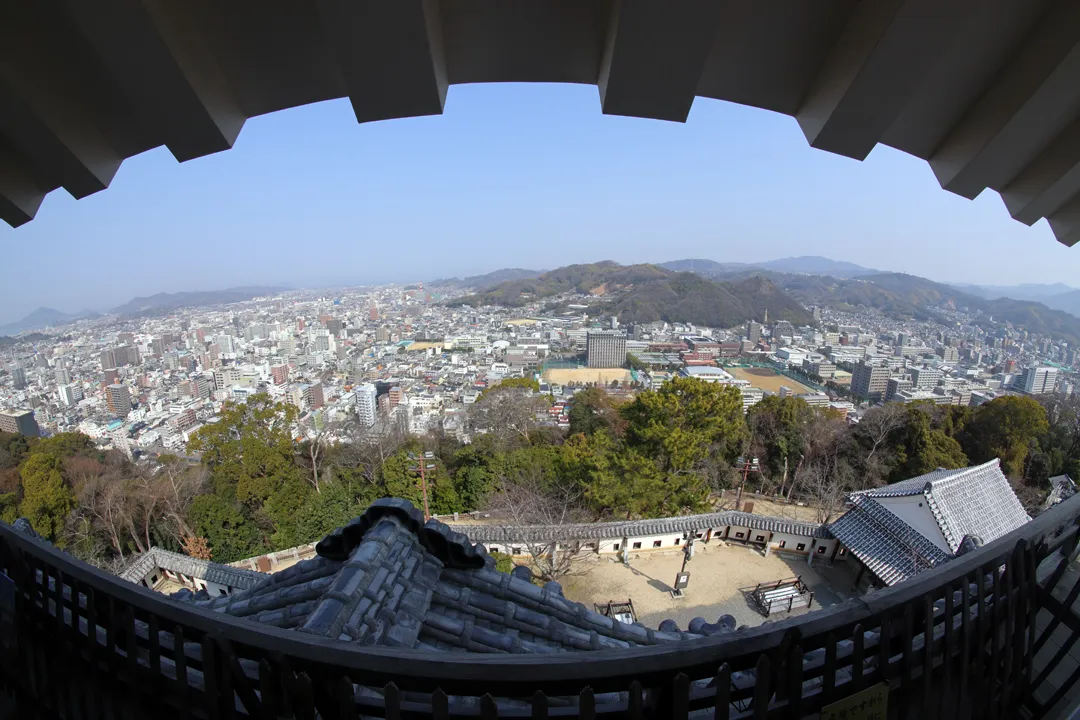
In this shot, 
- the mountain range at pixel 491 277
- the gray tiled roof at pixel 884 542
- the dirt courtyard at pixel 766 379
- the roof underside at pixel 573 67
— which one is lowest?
the dirt courtyard at pixel 766 379

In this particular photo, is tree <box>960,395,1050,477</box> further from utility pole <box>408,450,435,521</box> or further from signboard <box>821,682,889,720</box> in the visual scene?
signboard <box>821,682,889,720</box>

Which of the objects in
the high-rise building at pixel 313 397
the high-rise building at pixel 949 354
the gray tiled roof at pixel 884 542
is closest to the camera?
the gray tiled roof at pixel 884 542

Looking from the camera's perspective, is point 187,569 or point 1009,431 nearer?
point 187,569

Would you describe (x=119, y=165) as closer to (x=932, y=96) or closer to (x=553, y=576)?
(x=932, y=96)

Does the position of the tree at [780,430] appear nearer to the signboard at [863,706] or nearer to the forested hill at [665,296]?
the signboard at [863,706]

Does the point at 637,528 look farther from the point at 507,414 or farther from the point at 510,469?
the point at 507,414

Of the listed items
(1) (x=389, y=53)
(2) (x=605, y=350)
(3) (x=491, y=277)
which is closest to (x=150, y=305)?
(3) (x=491, y=277)

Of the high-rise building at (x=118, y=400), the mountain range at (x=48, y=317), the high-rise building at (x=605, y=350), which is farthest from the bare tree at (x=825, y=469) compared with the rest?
the mountain range at (x=48, y=317)
